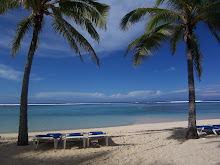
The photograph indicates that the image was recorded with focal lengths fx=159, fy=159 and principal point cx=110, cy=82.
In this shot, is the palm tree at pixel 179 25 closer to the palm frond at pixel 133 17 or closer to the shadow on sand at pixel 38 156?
the palm frond at pixel 133 17

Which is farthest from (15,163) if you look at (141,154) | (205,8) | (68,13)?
(205,8)

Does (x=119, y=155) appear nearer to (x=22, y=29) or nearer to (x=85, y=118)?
(x=22, y=29)

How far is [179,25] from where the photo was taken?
6309 millimetres

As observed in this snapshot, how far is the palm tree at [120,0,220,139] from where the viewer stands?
5.60 metres

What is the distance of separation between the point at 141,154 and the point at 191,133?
243 centimetres

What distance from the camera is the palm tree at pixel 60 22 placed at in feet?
17.8

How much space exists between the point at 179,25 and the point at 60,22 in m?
4.65

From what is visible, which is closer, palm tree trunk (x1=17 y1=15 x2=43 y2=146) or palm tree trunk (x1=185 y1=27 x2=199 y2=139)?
palm tree trunk (x1=17 y1=15 x2=43 y2=146)

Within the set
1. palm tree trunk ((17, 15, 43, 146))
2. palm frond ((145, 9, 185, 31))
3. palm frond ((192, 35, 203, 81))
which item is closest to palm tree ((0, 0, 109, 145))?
palm tree trunk ((17, 15, 43, 146))

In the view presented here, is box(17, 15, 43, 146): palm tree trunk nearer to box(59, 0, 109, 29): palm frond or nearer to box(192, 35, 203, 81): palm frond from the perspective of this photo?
box(59, 0, 109, 29): palm frond

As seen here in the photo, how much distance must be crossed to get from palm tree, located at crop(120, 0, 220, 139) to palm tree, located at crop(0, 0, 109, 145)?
4.20 feet

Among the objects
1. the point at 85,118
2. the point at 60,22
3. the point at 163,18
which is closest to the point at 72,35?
the point at 60,22

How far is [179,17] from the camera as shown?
20.9 ft

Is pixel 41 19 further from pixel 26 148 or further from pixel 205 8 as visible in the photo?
pixel 205 8
